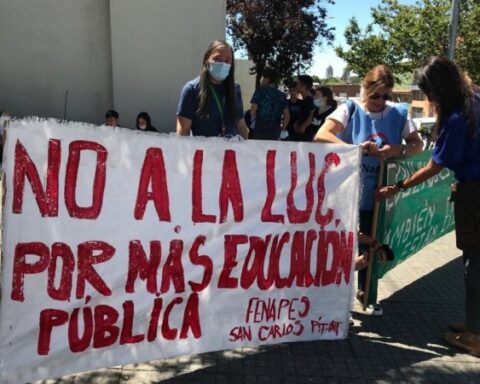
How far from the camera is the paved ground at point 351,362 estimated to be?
9.80 ft

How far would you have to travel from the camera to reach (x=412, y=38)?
62.6ft

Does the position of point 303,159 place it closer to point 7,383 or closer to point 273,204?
point 273,204

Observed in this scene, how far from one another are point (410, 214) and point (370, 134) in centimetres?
92

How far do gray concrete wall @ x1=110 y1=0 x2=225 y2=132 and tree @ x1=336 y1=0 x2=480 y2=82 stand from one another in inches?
366

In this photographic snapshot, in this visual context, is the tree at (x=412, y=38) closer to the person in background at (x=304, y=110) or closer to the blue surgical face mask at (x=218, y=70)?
the person in background at (x=304, y=110)

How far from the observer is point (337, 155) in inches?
127

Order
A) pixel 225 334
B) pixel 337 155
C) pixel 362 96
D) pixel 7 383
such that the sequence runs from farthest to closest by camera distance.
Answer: pixel 362 96, pixel 337 155, pixel 225 334, pixel 7 383

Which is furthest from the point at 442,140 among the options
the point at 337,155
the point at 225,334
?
the point at 225,334

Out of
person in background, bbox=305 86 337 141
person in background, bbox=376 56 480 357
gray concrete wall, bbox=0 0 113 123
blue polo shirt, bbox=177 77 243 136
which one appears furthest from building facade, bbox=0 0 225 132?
person in background, bbox=376 56 480 357

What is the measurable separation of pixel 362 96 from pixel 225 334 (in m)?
1.82

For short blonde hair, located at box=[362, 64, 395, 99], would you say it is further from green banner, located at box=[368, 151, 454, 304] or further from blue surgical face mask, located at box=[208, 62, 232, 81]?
blue surgical face mask, located at box=[208, 62, 232, 81]

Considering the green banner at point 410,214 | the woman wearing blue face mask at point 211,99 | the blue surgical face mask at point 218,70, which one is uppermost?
the blue surgical face mask at point 218,70

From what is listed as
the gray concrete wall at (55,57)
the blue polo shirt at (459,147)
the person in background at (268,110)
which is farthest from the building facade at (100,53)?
the blue polo shirt at (459,147)

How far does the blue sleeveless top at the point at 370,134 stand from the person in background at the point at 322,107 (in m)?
4.18
